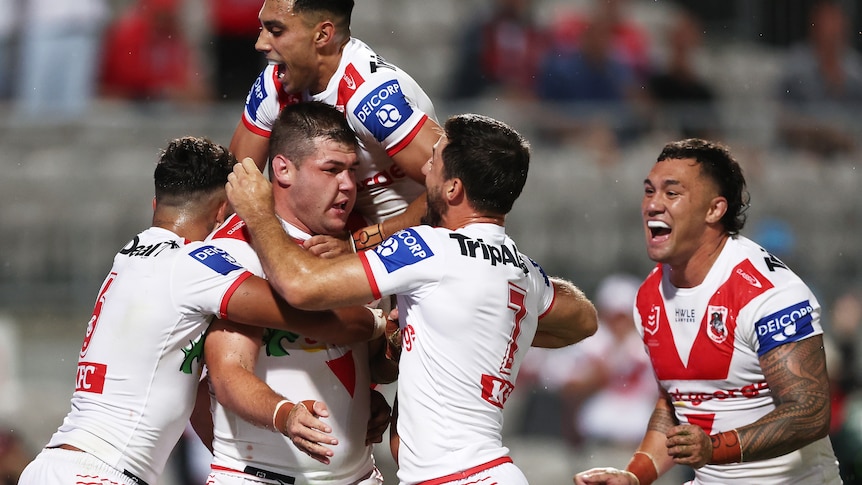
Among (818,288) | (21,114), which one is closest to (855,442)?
(818,288)

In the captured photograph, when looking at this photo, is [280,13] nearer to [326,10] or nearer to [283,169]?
[326,10]

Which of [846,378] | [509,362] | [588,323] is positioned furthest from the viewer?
[846,378]

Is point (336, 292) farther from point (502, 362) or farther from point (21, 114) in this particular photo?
point (21, 114)

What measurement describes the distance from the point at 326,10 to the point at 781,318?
8.52 ft

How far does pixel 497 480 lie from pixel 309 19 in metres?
2.41

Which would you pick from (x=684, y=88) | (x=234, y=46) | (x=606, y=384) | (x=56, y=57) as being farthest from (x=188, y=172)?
(x=684, y=88)

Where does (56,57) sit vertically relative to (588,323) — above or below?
below

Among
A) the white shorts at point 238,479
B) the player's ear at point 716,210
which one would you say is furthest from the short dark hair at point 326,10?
the white shorts at point 238,479

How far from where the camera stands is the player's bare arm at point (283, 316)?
507 cm

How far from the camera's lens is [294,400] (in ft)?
17.4

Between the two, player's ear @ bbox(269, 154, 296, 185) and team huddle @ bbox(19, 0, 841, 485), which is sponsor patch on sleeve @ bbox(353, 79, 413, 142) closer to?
team huddle @ bbox(19, 0, 841, 485)

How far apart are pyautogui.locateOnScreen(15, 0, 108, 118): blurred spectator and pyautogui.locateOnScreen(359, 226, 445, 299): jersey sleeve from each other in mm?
8101

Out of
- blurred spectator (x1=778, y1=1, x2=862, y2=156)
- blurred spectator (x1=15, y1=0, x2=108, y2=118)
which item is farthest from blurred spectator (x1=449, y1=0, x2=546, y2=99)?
blurred spectator (x1=15, y1=0, x2=108, y2=118)

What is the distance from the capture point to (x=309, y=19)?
19.3ft
